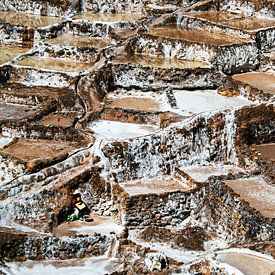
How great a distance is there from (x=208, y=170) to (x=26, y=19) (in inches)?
668

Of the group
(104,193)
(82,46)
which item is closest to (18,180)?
(104,193)

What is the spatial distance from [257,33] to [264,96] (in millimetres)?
7788

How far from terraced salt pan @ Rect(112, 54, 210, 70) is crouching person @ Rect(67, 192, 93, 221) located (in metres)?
10.0

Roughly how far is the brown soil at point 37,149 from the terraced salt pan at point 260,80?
9617 mm

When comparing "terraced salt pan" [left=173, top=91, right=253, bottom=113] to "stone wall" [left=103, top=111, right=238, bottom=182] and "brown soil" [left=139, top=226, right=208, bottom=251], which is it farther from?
"brown soil" [left=139, top=226, right=208, bottom=251]

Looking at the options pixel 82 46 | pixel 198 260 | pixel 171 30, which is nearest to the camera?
pixel 198 260

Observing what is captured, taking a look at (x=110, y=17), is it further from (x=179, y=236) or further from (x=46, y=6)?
(x=179, y=236)

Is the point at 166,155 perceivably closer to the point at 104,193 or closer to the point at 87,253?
the point at 104,193

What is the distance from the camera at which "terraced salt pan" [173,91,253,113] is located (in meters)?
31.4

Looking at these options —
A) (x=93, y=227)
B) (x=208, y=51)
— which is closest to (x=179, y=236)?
(x=93, y=227)

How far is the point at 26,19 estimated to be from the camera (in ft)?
139

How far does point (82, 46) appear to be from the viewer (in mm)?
37500

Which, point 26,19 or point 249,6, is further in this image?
point 249,6

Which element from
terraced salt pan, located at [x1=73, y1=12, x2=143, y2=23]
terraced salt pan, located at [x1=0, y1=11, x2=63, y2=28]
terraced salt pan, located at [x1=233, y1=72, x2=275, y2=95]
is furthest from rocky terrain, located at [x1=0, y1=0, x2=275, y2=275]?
terraced salt pan, located at [x1=0, y1=11, x2=63, y2=28]
